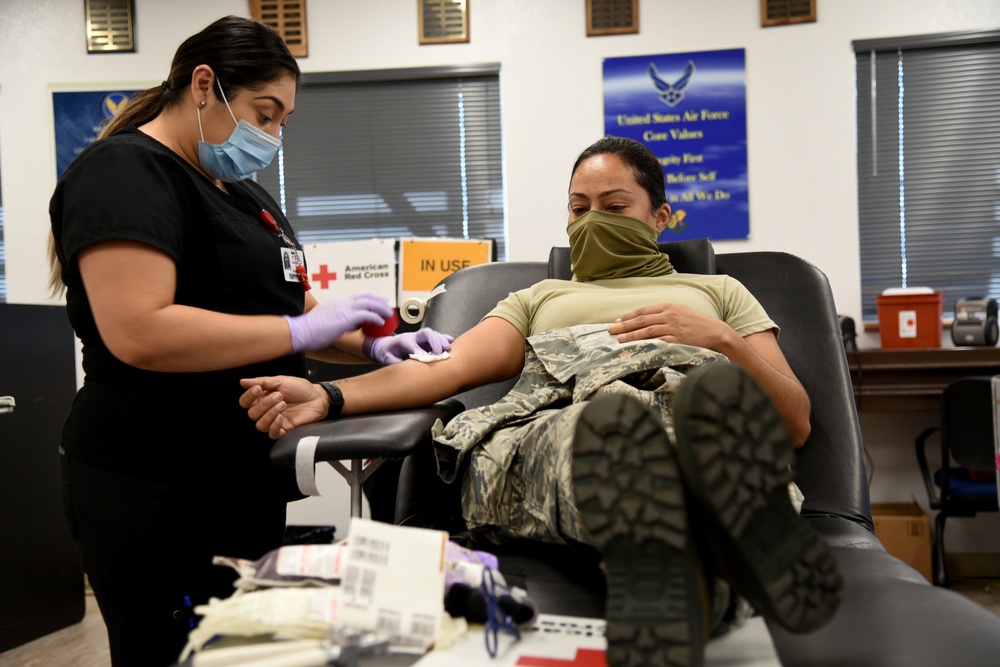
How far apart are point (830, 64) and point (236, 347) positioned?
3084 mm

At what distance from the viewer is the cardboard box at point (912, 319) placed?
3078mm

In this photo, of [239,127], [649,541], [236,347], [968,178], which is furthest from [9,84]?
[968,178]

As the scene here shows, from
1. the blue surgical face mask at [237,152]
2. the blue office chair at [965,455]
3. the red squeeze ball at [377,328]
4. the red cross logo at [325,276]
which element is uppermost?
the blue surgical face mask at [237,152]

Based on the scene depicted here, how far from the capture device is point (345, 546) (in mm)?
890

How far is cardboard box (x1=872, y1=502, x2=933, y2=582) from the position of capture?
2.92 metres

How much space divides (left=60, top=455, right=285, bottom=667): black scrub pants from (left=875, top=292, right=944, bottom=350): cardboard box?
9.11 feet

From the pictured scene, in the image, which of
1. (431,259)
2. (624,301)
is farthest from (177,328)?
(431,259)

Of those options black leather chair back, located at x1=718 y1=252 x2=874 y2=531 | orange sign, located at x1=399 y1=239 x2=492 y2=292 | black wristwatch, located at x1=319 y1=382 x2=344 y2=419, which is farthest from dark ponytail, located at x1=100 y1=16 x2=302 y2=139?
orange sign, located at x1=399 y1=239 x2=492 y2=292

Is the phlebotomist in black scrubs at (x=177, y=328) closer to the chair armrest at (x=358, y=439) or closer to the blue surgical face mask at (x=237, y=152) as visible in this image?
the blue surgical face mask at (x=237, y=152)

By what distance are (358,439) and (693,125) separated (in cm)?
283

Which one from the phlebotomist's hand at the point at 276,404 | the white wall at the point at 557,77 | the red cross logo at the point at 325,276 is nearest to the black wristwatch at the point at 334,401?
the phlebotomist's hand at the point at 276,404

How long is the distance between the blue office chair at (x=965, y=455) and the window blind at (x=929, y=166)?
71 cm

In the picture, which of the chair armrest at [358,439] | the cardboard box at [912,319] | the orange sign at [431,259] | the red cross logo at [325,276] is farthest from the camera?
the red cross logo at [325,276]

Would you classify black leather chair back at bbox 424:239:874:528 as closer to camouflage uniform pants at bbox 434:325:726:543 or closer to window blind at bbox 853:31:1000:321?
camouflage uniform pants at bbox 434:325:726:543
